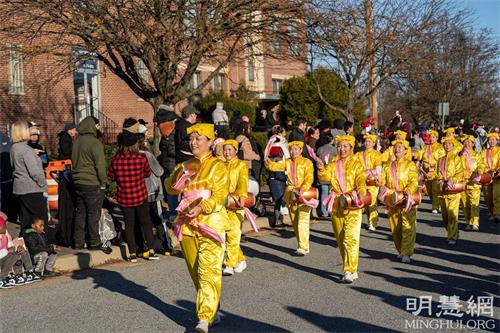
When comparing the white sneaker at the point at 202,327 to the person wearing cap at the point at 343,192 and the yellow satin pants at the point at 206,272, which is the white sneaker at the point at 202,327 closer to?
the yellow satin pants at the point at 206,272

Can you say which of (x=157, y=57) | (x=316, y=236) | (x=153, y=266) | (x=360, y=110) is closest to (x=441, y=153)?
(x=316, y=236)

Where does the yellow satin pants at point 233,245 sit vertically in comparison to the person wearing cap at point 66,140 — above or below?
below

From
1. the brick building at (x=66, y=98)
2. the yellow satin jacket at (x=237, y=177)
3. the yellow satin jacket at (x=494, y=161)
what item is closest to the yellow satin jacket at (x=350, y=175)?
the yellow satin jacket at (x=237, y=177)

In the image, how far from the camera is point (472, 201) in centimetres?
1180

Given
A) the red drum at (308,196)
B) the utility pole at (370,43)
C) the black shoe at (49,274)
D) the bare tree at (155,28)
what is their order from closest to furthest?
the black shoe at (49,274) → the red drum at (308,196) → the bare tree at (155,28) → the utility pole at (370,43)

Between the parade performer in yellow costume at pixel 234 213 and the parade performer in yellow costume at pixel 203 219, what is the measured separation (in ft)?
5.94

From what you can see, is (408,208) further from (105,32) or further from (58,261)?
(105,32)

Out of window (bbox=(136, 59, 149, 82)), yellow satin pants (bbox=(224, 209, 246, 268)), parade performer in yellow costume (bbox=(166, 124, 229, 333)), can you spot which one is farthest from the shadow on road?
window (bbox=(136, 59, 149, 82))

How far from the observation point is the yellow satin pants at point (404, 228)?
357 inches

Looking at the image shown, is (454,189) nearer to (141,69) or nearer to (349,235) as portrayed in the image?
(349,235)

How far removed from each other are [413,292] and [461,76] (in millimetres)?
25191

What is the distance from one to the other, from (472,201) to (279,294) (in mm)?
5905

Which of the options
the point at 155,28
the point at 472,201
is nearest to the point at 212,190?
the point at 155,28

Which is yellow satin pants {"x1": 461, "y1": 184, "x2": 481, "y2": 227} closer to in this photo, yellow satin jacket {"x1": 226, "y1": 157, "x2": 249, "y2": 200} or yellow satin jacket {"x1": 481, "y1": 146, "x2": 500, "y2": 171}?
yellow satin jacket {"x1": 481, "y1": 146, "x2": 500, "y2": 171}
